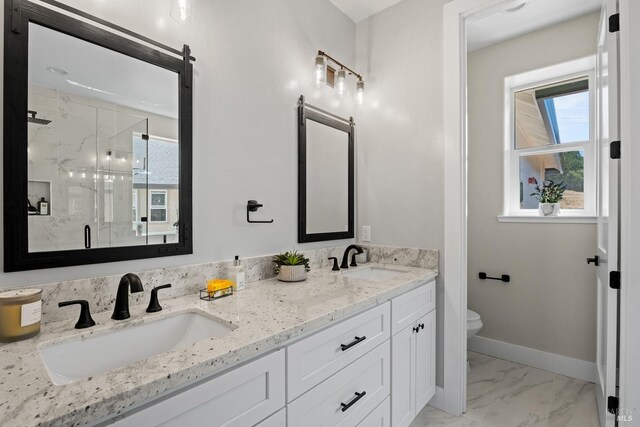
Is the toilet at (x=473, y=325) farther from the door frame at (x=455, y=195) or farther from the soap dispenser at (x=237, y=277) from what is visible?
the soap dispenser at (x=237, y=277)

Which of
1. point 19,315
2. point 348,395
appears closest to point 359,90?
point 348,395

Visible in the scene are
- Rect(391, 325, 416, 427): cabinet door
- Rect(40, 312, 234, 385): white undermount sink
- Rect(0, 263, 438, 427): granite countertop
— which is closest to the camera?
Rect(0, 263, 438, 427): granite countertop

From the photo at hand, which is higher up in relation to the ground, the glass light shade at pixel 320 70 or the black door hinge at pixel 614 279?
the glass light shade at pixel 320 70

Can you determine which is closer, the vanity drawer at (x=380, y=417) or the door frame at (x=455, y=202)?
the vanity drawer at (x=380, y=417)

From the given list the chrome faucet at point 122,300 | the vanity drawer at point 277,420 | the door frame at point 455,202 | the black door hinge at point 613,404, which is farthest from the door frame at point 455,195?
the chrome faucet at point 122,300

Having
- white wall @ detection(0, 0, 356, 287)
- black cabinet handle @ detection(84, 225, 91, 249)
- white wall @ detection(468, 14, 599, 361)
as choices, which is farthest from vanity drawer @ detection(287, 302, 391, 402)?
white wall @ detection(468, 14, 599, 361)

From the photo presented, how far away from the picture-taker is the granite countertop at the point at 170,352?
0.60 metres

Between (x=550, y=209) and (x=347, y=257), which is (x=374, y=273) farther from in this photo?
(x=550, y=209)

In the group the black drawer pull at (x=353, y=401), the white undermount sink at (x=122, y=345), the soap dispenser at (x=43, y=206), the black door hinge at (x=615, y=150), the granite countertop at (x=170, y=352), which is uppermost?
the black door hinge at (x=615, y=150)

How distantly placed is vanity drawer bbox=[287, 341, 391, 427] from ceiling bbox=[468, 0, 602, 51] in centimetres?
206

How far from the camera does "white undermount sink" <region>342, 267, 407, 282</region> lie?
205 centimetres

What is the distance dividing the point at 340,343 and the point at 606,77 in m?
1.88

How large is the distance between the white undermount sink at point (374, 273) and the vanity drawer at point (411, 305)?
0.20 meters

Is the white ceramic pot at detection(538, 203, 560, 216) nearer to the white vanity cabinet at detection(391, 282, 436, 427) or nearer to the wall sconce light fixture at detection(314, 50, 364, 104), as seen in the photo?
the white vanity cabinet at detection(391, 282, 436, 427)
